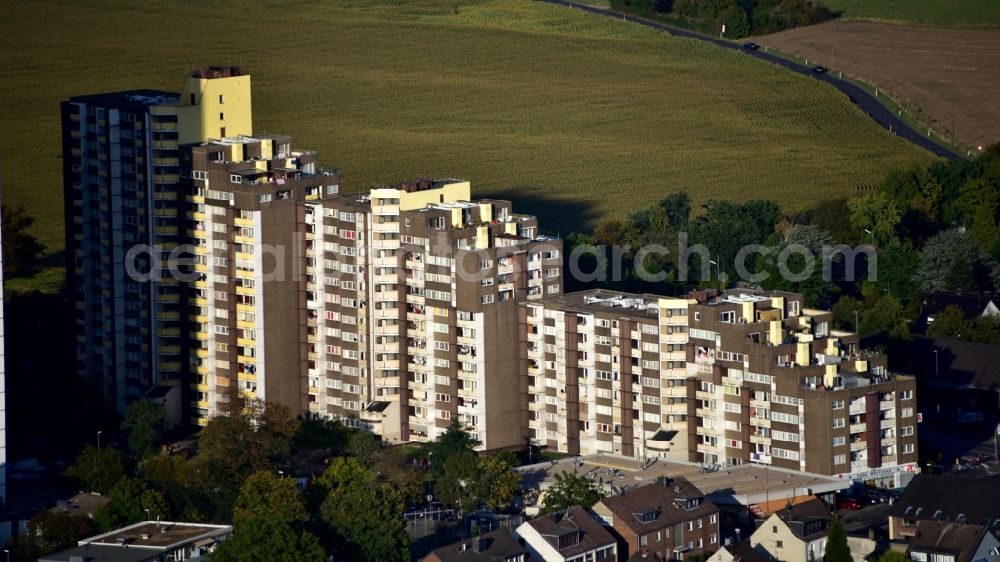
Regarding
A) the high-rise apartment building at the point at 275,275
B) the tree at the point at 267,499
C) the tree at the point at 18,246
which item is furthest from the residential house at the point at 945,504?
the tree at the point at 18,246

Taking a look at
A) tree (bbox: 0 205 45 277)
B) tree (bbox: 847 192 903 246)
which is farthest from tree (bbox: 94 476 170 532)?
tree (bbox: 847 192 903 246)

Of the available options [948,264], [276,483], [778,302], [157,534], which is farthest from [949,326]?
[157,534]

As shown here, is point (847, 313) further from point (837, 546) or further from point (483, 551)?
point (483, 551)

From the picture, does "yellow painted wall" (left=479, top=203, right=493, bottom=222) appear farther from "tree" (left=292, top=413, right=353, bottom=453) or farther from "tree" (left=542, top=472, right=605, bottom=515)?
"tree" (left=542, top=472, right=605, bottom=515)

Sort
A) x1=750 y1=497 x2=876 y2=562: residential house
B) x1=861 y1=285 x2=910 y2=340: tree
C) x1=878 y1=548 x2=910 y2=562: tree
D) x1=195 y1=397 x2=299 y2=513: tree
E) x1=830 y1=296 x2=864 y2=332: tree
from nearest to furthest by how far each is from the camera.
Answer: x1=878 y1=548 x2=910 y2=562: tree
x1=750 y1=497 x2=876 y2=562: residential house
x1=195 y1=397 x2=299 y2=513: tree
x1=861 y1=285 x2=910 y2=340: tree
x1=830 y1=296 x2=864 y2=332: tree

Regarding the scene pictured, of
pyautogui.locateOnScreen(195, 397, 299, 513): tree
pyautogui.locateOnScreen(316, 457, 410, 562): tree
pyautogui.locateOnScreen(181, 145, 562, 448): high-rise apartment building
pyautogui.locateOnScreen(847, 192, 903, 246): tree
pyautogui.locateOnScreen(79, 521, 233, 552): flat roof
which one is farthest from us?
pyautogui.locateOnScreen(847, 192, 903, 246): tree

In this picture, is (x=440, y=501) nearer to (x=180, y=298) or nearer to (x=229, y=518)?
(x=229, y=518)

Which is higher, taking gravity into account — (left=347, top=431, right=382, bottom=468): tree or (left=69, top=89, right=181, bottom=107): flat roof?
(left=69, top=89, right=181, bottom=107): flat roof

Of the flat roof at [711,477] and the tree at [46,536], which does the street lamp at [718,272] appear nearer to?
the flat roof at [711,477]
